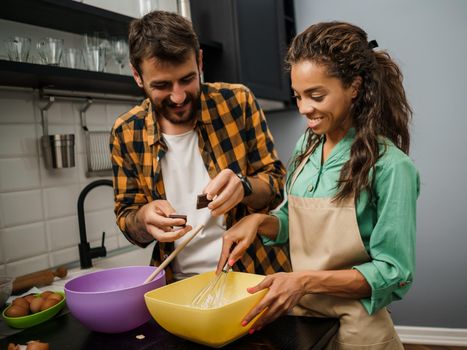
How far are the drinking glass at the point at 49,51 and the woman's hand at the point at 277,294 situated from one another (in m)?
1.10

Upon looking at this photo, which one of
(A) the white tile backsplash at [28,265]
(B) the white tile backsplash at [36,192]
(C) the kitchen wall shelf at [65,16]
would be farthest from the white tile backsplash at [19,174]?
(C) the kitchen wall shelf at [65,16]

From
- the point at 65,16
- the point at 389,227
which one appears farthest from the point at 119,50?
the point at 389,227

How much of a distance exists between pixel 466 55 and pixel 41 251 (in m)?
2.49

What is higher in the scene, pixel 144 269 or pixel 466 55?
pixel 466 55

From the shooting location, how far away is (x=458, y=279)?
2.64 meters

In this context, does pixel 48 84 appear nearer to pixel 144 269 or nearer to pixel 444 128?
pixel 144 269

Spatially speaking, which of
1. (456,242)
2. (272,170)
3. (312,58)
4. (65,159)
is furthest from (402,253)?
(456,242)

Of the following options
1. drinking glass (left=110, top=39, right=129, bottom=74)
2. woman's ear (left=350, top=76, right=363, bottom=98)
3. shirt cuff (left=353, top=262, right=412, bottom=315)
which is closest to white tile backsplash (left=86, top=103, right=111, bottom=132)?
drinking glass (left=110, top=39, right=129, bottom=74)

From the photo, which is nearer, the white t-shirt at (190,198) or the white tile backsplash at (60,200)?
the white t-shirt at (190,198)

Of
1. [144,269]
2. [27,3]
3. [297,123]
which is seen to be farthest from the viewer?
[297,123]

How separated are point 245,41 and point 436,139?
1313 mm

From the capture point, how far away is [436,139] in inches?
106

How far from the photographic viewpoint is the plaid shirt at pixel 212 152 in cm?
141

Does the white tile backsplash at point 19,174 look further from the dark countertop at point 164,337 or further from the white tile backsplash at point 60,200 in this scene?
the dark countertop at point 164,337
